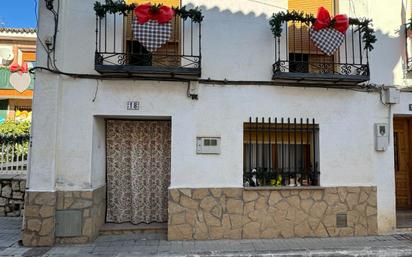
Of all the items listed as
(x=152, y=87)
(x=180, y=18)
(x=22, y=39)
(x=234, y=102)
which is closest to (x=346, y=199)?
(x=234, y=102)

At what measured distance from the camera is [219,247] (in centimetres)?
604

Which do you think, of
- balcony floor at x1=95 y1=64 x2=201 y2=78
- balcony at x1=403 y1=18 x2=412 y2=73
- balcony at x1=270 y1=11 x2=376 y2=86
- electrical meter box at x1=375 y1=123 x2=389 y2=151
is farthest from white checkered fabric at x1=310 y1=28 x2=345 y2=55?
balcony floor at x1=95 y1=64 x2=201 y2=78

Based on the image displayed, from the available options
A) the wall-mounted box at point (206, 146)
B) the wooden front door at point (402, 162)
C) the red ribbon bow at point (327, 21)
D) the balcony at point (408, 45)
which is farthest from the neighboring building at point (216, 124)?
the wooden front door at point (402, 162)

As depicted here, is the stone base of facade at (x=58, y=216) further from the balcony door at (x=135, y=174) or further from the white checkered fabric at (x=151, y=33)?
the white checkered fabric at (x=151, y=33)

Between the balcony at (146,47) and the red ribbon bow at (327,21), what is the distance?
2.47 meters

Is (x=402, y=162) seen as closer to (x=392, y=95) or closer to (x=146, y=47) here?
(x=392, y=95)

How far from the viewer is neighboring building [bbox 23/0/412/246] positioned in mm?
6277

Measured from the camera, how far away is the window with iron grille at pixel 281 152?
6965 mm

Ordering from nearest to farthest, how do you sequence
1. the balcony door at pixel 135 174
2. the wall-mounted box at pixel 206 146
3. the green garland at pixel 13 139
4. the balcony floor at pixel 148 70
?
the balcony floor at pixel 148 70
the wall-mounted box at pixel 206 146
the balcony door at pixel 135 174
the green garland at pixel 13 139

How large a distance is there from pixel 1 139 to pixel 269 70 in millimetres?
7196

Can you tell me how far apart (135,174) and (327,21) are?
5.26m

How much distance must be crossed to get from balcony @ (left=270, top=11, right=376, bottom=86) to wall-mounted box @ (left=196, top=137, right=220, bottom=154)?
1909 mm

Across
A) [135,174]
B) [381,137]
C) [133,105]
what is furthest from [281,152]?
[133,105]

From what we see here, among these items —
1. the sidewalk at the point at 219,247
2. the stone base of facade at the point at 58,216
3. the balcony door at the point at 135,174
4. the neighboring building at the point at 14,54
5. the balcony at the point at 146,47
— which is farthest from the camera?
the neighboring building at the point at 14,54
